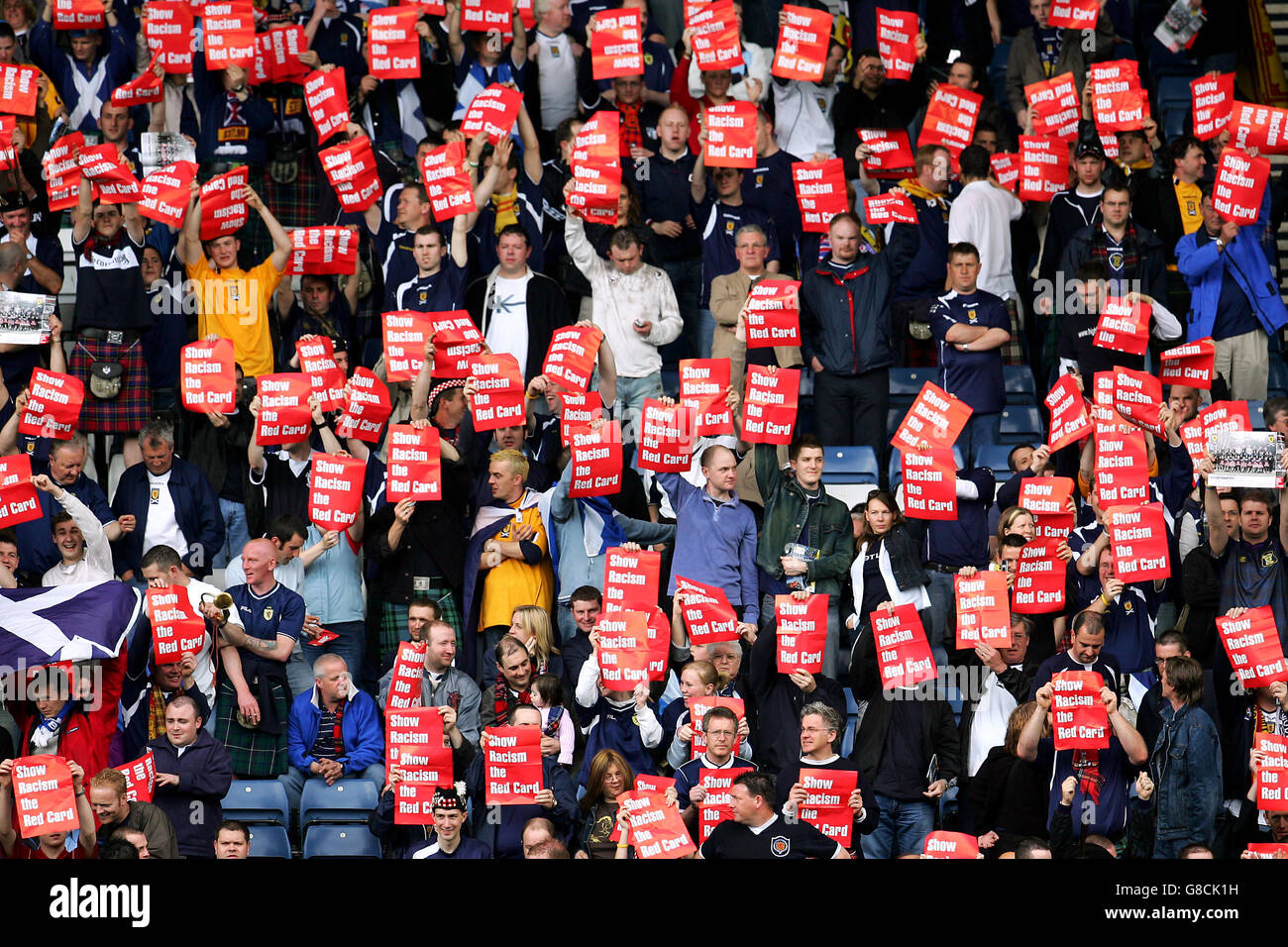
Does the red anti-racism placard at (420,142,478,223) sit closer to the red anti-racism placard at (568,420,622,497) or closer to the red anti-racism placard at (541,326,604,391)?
the red anti-racism placard at (541,326,604,391)

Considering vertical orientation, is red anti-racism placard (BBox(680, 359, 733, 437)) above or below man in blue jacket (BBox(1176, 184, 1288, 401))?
below

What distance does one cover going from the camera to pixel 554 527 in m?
11.3

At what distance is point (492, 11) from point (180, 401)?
3.15 m

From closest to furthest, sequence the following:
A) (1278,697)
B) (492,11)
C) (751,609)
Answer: (1278,697) → (751,609) → (492,11)

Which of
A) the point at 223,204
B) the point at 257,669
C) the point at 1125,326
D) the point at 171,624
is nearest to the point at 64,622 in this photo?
the point at 171,624

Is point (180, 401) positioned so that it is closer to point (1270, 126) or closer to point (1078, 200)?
point (1078, 200)

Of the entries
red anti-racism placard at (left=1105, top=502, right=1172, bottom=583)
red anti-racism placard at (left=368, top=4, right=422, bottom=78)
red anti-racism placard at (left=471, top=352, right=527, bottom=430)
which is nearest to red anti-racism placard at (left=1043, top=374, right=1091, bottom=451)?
red anti-racism placard at (left=1105, top=502, right=1172, bottom=583)

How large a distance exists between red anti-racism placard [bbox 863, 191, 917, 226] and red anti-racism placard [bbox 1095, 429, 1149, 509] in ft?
7.43

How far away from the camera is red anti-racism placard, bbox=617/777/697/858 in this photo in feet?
30.6

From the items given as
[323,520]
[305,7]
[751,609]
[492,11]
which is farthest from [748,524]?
[305,7]

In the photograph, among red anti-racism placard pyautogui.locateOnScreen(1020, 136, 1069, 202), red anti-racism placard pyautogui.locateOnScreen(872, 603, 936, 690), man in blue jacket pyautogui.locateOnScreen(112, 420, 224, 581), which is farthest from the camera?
red anti-racism placard pyautogui.locateOnScreen(1020, 136, 1069, 202)

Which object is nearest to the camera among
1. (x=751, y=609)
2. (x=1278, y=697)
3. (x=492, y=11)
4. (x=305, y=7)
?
(x=1278, y=697)

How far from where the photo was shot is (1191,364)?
480 inches

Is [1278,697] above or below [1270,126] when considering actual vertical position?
below
